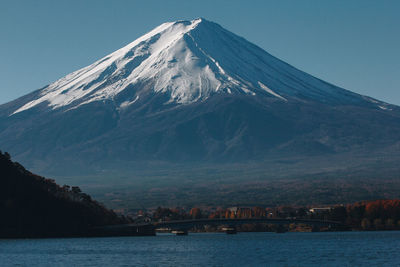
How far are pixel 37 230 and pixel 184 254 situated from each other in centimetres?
2936

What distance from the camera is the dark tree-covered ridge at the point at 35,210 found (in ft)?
368

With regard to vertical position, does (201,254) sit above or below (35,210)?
below

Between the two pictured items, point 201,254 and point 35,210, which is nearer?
point 201,254

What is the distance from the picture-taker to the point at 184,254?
92.2m

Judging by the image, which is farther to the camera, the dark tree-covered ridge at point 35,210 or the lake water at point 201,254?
the dark tree-covered ridge at point 35,210

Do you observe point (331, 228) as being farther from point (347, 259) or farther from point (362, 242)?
point (347, 259)

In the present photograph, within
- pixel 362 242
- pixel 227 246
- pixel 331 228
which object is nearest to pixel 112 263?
pixel 227 246

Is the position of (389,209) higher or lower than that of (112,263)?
higher

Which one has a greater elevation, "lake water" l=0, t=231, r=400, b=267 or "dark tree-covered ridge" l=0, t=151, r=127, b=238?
"dark tree-covered ridge" l=0, t=151, r=127, b=238

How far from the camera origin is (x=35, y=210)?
11494 centimetres

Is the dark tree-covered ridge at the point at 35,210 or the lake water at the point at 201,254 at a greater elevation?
the dark tree-covered ridge at the point at 35,210

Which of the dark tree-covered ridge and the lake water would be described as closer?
the lake water

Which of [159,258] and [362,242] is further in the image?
[362,242]

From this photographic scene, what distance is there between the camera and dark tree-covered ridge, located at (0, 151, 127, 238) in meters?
Result: 112
